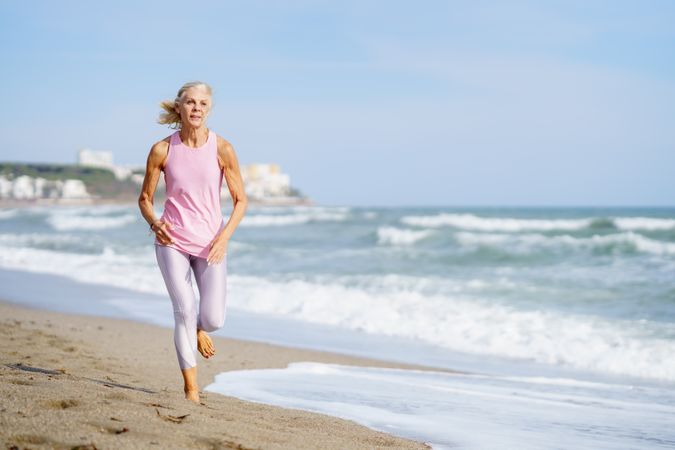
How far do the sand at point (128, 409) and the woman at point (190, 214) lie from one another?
0.47 metres

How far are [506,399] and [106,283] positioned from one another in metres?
10.5

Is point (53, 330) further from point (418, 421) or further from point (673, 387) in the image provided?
point (673, 387)

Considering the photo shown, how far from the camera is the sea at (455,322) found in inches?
204

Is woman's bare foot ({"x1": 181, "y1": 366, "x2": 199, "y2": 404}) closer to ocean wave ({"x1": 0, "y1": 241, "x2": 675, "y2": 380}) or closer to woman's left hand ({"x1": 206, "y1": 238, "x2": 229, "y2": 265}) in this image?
woman's left hand ({"x1": 206, "y1": 238, "x2": 229, "y2": 265})

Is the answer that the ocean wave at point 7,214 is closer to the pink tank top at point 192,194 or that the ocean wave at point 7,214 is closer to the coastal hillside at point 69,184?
the coastal hillside at point 69,184

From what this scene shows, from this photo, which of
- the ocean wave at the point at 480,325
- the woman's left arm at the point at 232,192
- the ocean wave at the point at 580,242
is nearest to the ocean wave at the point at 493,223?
the ocean wave at the point at 580,242

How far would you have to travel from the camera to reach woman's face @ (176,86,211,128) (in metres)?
4.28

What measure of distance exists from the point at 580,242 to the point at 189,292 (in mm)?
18460

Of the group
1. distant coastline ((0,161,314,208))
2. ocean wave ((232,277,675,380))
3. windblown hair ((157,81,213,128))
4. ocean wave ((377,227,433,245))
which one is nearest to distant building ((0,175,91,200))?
distant coastline ((0,161,314,208))

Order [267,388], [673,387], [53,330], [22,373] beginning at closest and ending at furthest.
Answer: [22,373] → [267,388] → [673,387] → [53,330]

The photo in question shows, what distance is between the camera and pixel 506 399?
5816 mm

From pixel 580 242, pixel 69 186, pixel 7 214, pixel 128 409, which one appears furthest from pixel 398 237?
pixel 69 186

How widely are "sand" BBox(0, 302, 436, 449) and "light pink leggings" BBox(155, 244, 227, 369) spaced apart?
32cm

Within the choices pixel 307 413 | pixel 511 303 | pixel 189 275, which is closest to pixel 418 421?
pixel 307 413
